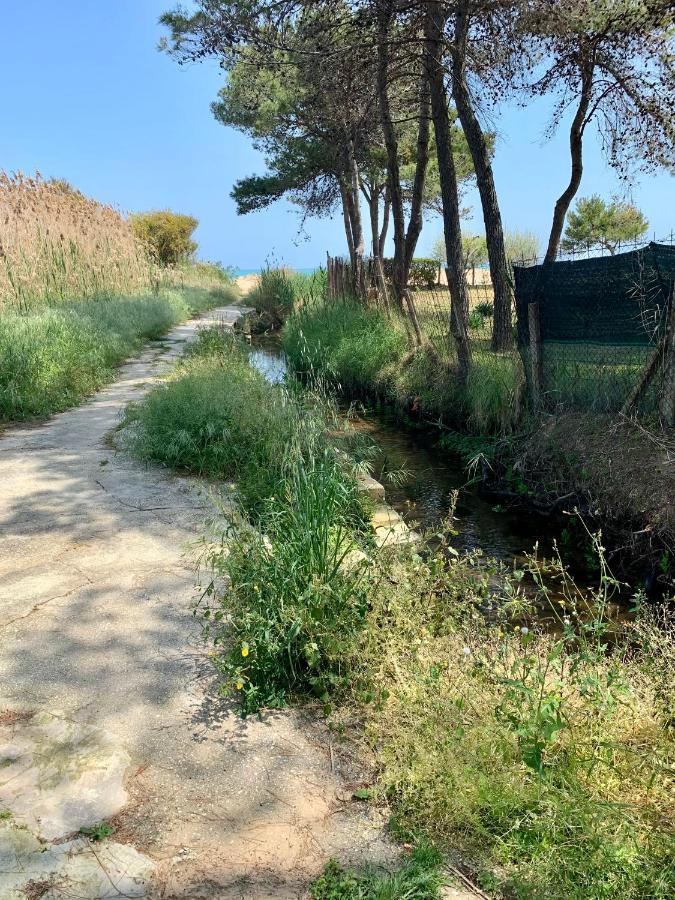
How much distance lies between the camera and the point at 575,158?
489 inches

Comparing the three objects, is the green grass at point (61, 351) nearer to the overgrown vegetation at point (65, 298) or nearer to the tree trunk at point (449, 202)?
the overgrown vegetation at point (65, 298)

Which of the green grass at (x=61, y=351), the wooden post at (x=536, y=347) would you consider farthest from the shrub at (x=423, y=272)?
the wooden post at (x=536, y=347)

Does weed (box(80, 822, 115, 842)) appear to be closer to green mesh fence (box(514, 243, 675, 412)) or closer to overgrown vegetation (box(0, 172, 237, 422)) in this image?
green mesh fence (box(514, 243, 675, 412))

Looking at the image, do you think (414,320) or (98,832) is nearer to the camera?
(98,832)

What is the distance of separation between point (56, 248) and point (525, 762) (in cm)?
1284

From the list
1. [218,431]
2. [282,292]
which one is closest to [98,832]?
[218,431]

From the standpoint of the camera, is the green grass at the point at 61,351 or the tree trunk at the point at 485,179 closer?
the green grass at the point at 61,351

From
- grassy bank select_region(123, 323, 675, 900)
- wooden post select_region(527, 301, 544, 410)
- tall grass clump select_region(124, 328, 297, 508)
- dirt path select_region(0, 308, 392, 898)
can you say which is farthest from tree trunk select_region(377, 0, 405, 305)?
dirt path select_region(0, 308, 392, 898)

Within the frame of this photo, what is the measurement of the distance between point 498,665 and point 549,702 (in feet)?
1.92

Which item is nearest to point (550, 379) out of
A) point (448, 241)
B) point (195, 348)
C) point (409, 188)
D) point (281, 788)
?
point (448, 241)

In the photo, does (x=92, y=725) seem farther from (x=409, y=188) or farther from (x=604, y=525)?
(x=409, y=188)

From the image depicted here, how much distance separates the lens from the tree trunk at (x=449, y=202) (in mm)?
8211

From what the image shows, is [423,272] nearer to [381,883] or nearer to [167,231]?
[167,231]

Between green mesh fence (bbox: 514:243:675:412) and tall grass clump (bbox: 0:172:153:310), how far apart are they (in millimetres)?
7985
